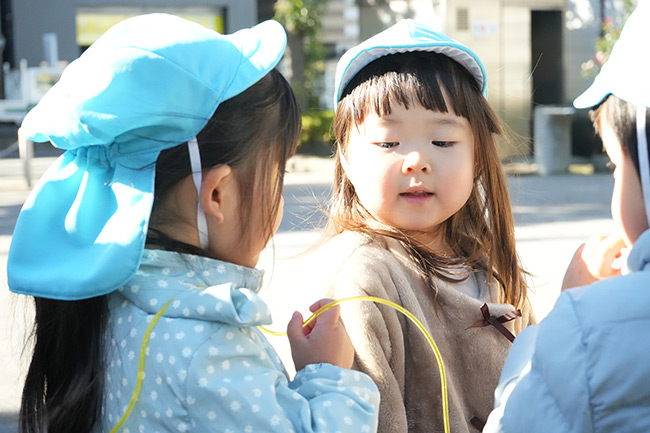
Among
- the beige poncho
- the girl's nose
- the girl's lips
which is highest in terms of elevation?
the girl's nose

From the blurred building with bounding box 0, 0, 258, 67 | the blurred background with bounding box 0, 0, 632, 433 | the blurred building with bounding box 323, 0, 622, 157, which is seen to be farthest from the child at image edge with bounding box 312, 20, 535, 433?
the blurred building with bounding box 0, 0, 258, 67

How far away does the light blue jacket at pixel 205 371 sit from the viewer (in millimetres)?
1430

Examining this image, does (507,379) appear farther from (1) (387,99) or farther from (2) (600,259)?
(1) (387,99)

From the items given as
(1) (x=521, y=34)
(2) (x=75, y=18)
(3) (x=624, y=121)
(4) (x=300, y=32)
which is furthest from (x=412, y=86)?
(2) (x=75, y=18)

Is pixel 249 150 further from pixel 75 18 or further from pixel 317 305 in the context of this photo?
pixel 75 18

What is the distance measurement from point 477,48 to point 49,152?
23.8ft

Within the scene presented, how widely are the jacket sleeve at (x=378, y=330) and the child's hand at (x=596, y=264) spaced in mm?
452

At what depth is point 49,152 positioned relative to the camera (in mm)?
14789

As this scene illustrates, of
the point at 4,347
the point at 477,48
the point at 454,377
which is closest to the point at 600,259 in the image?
the point at 454,377

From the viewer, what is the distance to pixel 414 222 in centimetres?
213

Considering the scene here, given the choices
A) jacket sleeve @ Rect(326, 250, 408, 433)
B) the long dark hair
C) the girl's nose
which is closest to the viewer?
the long dark hair

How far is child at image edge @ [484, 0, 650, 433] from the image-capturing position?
4.18 feet

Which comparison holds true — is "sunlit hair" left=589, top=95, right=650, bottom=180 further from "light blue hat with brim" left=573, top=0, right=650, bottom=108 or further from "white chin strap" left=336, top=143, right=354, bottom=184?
"white chin strap" left=336, top=143, right=354, bottom=184

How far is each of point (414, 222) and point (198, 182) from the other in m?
0.70
